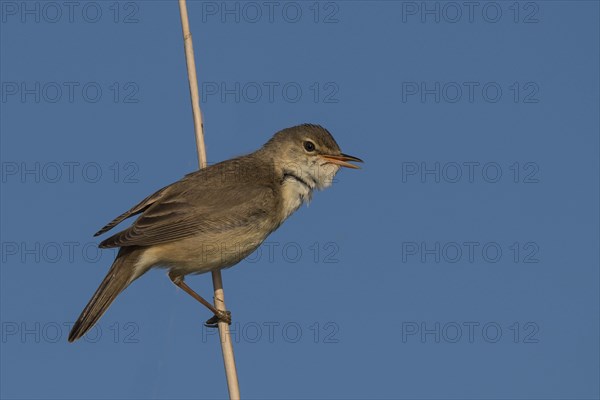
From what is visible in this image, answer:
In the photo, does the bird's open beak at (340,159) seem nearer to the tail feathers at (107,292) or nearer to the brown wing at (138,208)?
the brown wing at (138,208)

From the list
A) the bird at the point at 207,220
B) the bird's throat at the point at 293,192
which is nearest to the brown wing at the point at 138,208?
the bird at the point at 207,220

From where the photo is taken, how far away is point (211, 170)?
241 inches

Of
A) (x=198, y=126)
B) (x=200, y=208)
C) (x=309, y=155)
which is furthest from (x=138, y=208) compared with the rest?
(x=309, y=155)

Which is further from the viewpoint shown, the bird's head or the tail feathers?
the bird's head

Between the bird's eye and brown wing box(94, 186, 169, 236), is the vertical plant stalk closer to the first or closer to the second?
brown wing box(94, 186, 169, 236)

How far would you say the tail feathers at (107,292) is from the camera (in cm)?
515

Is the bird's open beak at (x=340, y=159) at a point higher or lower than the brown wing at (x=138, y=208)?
higher

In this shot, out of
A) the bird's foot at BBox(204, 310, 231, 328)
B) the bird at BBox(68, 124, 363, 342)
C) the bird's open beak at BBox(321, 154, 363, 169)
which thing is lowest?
the bird's foot at BBox(204, 310, 231, 328)

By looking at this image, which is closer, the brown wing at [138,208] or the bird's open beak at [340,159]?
the brown wing at [138,208]

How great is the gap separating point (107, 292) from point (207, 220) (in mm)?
946

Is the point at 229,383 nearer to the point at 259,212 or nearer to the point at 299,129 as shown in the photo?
the point at 259,212

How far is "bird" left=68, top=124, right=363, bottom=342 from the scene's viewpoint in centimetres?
555

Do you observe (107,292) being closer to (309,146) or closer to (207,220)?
(207,220)

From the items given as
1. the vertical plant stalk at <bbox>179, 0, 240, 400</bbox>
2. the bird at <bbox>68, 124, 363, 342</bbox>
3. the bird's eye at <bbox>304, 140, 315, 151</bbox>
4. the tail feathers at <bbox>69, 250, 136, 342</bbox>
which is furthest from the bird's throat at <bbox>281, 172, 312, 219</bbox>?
the tail feathers at <bbox>69, 250, 136, 342</bbox>
